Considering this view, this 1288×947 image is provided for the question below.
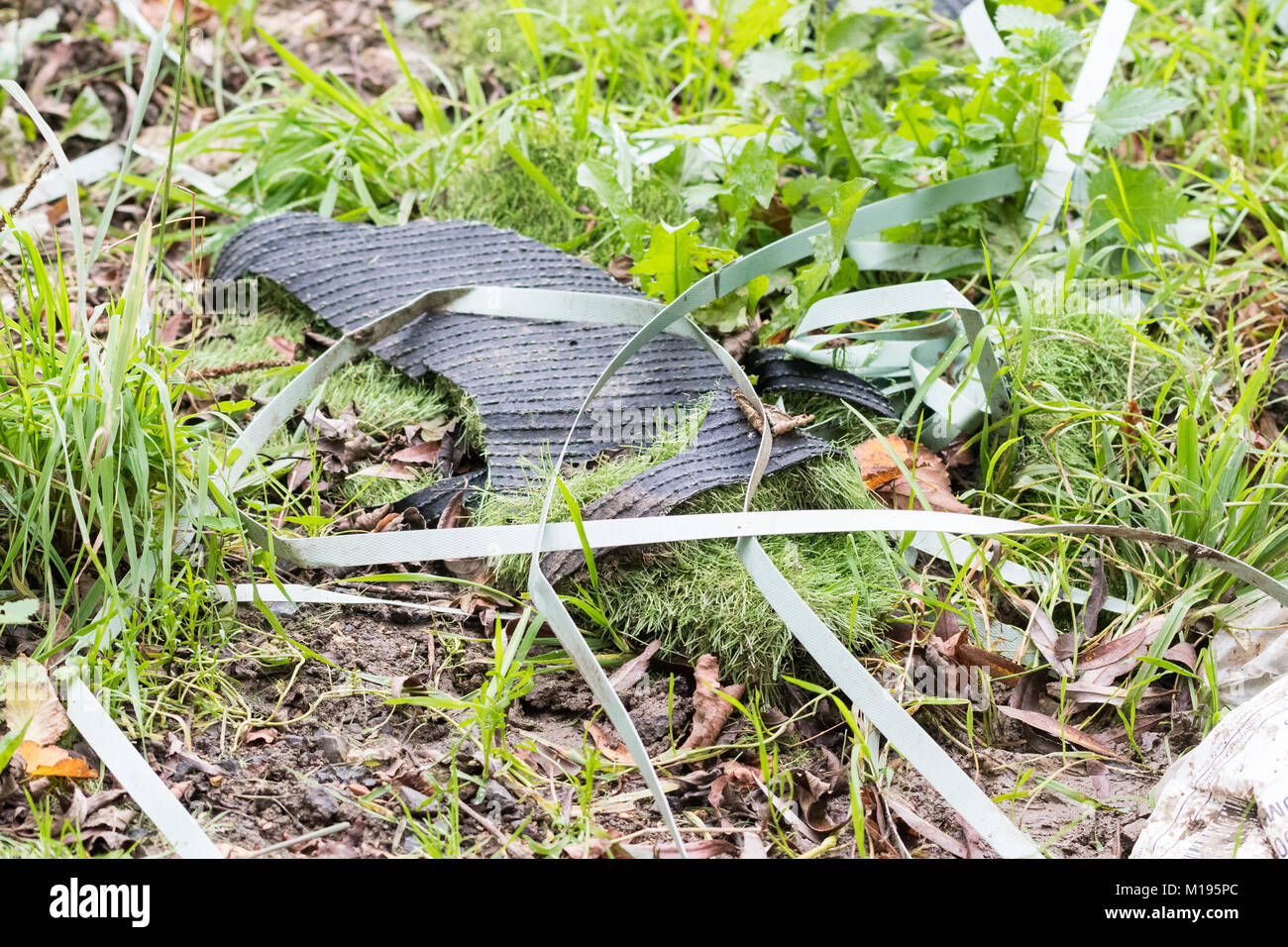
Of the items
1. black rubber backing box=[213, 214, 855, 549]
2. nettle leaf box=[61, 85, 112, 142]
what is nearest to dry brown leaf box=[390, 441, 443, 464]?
black rubber backing box=[213, 214, 855, 549]

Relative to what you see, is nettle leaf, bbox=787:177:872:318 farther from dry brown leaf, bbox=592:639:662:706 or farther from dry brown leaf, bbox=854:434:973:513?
dry brown leaf, bbox=592:639:662:706

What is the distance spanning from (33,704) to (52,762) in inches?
5.2

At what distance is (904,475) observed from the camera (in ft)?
7.31

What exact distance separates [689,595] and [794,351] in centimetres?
71

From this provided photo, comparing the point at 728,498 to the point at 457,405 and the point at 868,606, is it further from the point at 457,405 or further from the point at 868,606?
the point at 457,405

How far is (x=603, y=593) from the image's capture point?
2.02 meters

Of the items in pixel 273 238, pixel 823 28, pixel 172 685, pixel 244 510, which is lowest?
pixel 172 685

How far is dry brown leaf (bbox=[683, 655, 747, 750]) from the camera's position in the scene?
6.08 ft

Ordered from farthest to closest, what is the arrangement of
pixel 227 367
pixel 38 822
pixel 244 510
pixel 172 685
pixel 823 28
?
pixel 823 28
pixel 227 367
pixel 244 510
pixel 172 685
pixel 38 822

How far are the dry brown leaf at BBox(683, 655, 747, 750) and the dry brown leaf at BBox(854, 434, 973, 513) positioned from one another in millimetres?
568

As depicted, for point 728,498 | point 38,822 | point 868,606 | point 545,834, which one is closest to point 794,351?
point 728,498

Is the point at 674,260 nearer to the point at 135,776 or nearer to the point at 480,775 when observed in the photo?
the point at 480,775

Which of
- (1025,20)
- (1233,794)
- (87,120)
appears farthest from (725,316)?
(87,120)

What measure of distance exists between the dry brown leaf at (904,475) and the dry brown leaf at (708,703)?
568 mm
